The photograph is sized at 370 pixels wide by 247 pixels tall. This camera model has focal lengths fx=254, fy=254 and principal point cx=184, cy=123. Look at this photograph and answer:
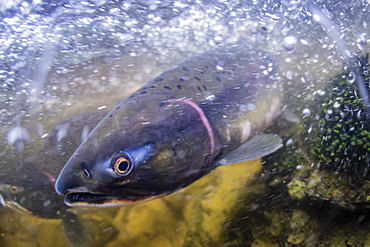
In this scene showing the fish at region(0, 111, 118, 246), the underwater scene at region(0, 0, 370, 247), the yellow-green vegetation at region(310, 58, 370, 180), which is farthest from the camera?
the yellow-green vegetation at region(310, 58, 370, 180)

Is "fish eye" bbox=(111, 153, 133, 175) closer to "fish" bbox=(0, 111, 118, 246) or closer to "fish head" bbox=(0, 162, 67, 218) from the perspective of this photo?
"fish" bbox=(0, 111, 118, 246)

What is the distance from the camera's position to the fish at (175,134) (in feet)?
4.53

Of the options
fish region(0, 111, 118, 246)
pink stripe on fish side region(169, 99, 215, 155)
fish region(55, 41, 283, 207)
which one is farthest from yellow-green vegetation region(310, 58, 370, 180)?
fish region(0, 111, 118, 246)

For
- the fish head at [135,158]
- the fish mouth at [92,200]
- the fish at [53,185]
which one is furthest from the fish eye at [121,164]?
the fish at [53,185]

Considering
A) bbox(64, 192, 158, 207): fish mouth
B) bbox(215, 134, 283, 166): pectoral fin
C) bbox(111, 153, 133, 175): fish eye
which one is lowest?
bbox(64, 192, 158, 207): fish mouth

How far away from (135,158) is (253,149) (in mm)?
811

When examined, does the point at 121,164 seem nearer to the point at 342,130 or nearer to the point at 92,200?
the point at 92,200

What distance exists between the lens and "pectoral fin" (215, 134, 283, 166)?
5.55 feet

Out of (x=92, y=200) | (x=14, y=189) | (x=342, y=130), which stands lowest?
(x=14, y=189)

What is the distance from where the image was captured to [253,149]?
1.75 metres

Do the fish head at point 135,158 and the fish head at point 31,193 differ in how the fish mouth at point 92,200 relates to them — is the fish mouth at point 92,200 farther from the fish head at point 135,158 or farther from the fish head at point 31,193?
the fish head at point 31,193

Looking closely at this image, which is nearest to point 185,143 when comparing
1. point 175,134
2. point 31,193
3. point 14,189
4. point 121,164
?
point 175,134

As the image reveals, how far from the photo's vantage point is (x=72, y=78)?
2.27m

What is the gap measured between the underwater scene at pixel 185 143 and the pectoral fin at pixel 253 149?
0.04 ft
